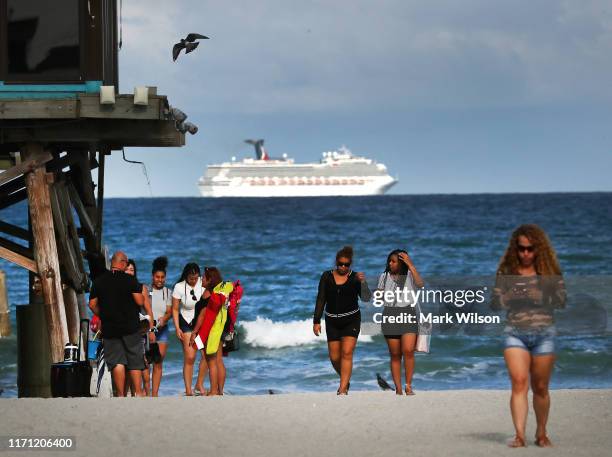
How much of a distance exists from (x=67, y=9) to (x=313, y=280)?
31.9 metres

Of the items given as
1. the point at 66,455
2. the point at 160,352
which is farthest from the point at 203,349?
the point at 66,455

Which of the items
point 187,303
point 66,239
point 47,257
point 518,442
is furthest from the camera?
point 66,239

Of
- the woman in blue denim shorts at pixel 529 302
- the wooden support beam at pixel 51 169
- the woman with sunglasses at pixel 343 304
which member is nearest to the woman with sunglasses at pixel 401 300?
the woman with sunglasses at pixel 343 304

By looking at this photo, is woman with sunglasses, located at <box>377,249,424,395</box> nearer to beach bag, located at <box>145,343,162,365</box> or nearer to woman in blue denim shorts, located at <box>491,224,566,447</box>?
beach bag, located at <box>145,343,162,365</box>

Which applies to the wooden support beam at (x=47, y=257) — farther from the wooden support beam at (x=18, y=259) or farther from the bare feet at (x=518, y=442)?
the bare feet at (x=518, y=442)

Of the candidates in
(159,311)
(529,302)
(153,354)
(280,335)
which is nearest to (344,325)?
(159,311)

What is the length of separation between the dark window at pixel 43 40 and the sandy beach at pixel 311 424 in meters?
4.90

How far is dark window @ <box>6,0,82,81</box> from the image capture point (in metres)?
15.7

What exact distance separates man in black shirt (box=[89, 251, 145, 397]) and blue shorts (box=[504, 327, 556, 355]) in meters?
4.50

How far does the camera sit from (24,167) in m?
15.6

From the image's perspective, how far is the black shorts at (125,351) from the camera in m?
12.8

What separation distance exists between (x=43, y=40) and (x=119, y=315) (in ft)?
15.0

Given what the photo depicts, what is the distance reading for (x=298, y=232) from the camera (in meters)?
77.6

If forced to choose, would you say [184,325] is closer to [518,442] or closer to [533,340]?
[518,442]
